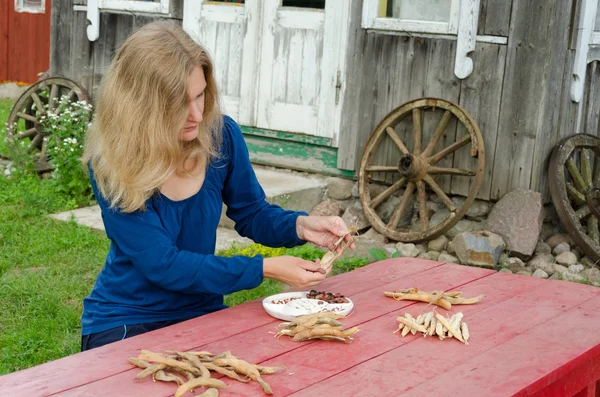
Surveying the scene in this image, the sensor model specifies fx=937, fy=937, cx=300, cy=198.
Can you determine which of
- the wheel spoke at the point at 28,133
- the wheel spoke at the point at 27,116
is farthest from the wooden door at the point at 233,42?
the wheel spoke at the point at 28,133

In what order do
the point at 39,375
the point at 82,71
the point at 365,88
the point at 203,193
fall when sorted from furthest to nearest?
the point at 82,71
the point at 365,88
the point at 203,193
the point at 39,375

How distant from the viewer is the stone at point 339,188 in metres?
7.93

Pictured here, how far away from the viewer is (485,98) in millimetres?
7066

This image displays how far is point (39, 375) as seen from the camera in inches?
94.6

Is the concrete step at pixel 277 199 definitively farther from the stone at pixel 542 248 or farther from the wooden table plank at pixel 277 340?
the wooden table plank at pixel 277 340

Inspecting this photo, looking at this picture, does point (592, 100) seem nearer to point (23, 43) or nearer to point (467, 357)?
point (467, 357)

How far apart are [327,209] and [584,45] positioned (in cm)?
239

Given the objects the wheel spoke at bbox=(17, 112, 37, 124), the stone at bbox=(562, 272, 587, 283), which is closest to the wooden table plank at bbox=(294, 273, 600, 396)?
the stone at bbox=(562, 272, 587, 283)

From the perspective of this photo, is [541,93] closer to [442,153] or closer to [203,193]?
[442,153]

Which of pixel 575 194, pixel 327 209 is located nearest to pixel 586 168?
pixel 575 194

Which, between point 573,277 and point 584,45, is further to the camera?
point 584,45

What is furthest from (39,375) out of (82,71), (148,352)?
(82,71)

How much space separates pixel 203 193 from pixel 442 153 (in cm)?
402

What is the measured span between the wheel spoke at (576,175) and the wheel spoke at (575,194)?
0.20 feet
